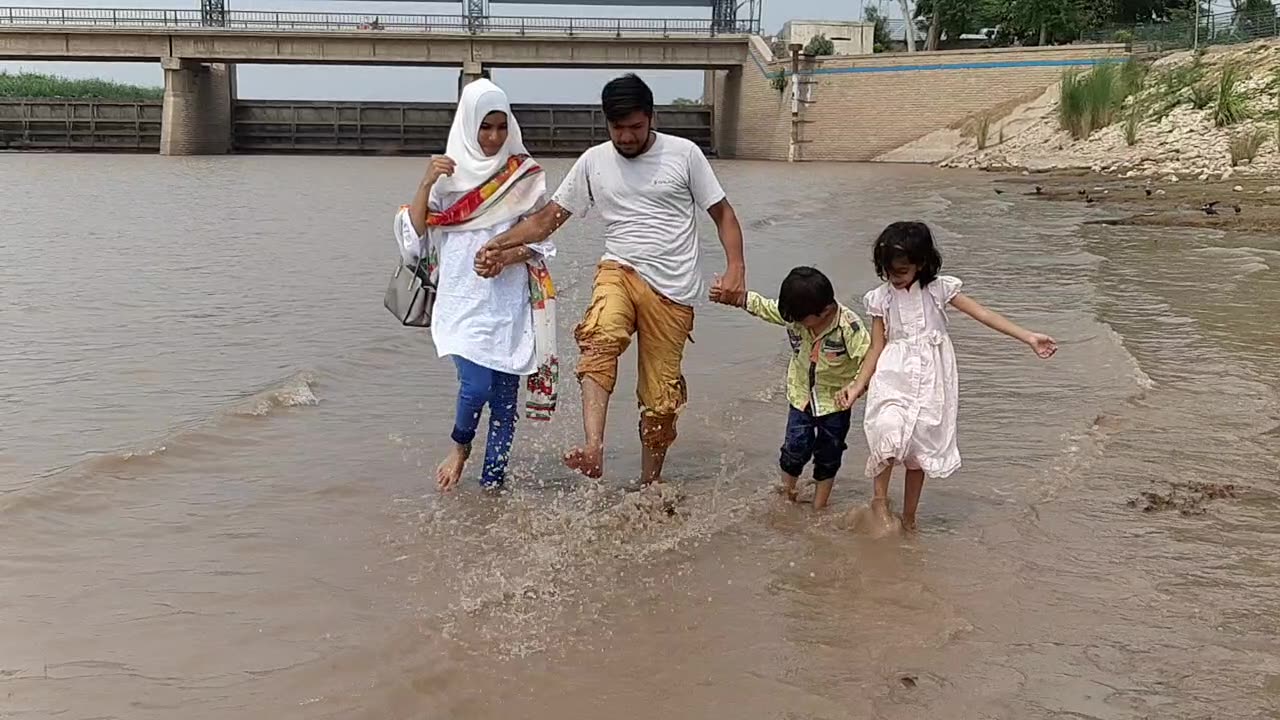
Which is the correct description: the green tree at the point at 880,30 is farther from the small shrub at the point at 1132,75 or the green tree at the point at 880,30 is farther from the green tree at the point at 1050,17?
the small shrub at the point at 1132,75

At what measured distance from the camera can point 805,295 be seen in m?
4.61

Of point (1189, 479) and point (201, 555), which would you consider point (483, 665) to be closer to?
point (201, 555)

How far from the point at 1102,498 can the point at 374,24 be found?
51.2m

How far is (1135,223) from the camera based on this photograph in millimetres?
16188

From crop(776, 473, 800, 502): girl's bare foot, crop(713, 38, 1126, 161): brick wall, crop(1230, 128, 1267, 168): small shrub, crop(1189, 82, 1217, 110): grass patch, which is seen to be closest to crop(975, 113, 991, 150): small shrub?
crop(713, 38, 1126, 161): brick wall

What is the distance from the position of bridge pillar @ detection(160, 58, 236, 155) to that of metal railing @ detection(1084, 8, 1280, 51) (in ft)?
121

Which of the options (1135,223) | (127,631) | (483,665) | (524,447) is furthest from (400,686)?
(1135,223)

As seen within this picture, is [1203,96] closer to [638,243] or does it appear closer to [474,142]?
[638,243]

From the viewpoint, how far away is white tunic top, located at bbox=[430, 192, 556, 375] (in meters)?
4.80

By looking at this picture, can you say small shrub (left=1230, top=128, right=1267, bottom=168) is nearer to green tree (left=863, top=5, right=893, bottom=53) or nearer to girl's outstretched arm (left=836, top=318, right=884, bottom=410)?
girl's outstretched arm (left=836, top=318, right=884, bottom=410)

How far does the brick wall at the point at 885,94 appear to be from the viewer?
43.0m

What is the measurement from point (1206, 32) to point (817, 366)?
41.3 m

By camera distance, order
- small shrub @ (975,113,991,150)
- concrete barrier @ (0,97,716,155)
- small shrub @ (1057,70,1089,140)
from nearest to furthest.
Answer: small shrub @ (1057,70,1089,140) → small shrub @ (975,113,991,150) → concrete barrier @ (0,97,716,155)

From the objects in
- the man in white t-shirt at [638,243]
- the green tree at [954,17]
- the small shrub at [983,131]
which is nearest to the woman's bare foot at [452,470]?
the man in white t-shirt at [638,243]
